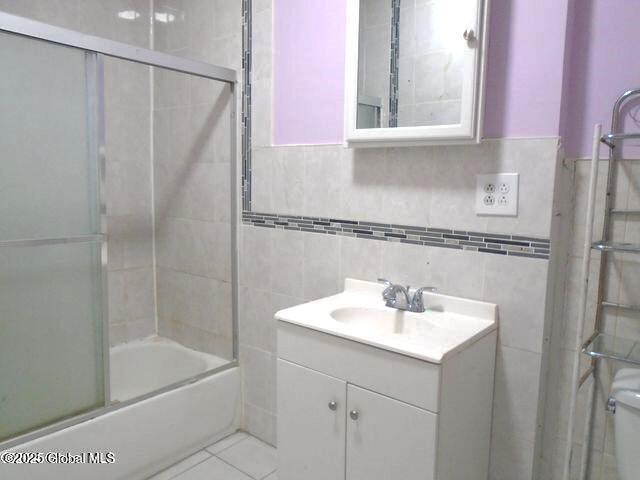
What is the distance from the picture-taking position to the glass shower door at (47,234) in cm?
151

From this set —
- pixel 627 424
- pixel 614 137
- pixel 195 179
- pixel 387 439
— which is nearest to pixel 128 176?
pixel 195 179

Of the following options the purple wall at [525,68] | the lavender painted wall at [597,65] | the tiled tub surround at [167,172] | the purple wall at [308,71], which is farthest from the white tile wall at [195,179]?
the lavender painted wall at [597,65]

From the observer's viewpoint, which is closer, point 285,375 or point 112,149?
point 285,375

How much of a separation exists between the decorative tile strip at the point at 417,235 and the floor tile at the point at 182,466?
1071 millimetres

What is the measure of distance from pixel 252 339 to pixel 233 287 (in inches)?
10.5

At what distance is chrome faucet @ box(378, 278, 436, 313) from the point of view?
1.60 meters

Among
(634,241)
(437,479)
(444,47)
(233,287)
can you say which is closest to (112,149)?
(233,287)

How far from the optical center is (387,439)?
1.32m

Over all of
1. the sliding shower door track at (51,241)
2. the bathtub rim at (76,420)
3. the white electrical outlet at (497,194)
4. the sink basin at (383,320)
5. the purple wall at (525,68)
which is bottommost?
the bathtub rim at (76,420)

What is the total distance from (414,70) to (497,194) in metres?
0.51

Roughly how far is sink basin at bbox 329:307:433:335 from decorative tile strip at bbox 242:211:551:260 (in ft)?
0.84

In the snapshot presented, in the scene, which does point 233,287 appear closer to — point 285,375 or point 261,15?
point 285,375

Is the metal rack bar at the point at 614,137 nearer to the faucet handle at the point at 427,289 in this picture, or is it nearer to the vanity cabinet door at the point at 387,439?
the faucet handle at the point at 427,289

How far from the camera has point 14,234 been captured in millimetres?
1523
